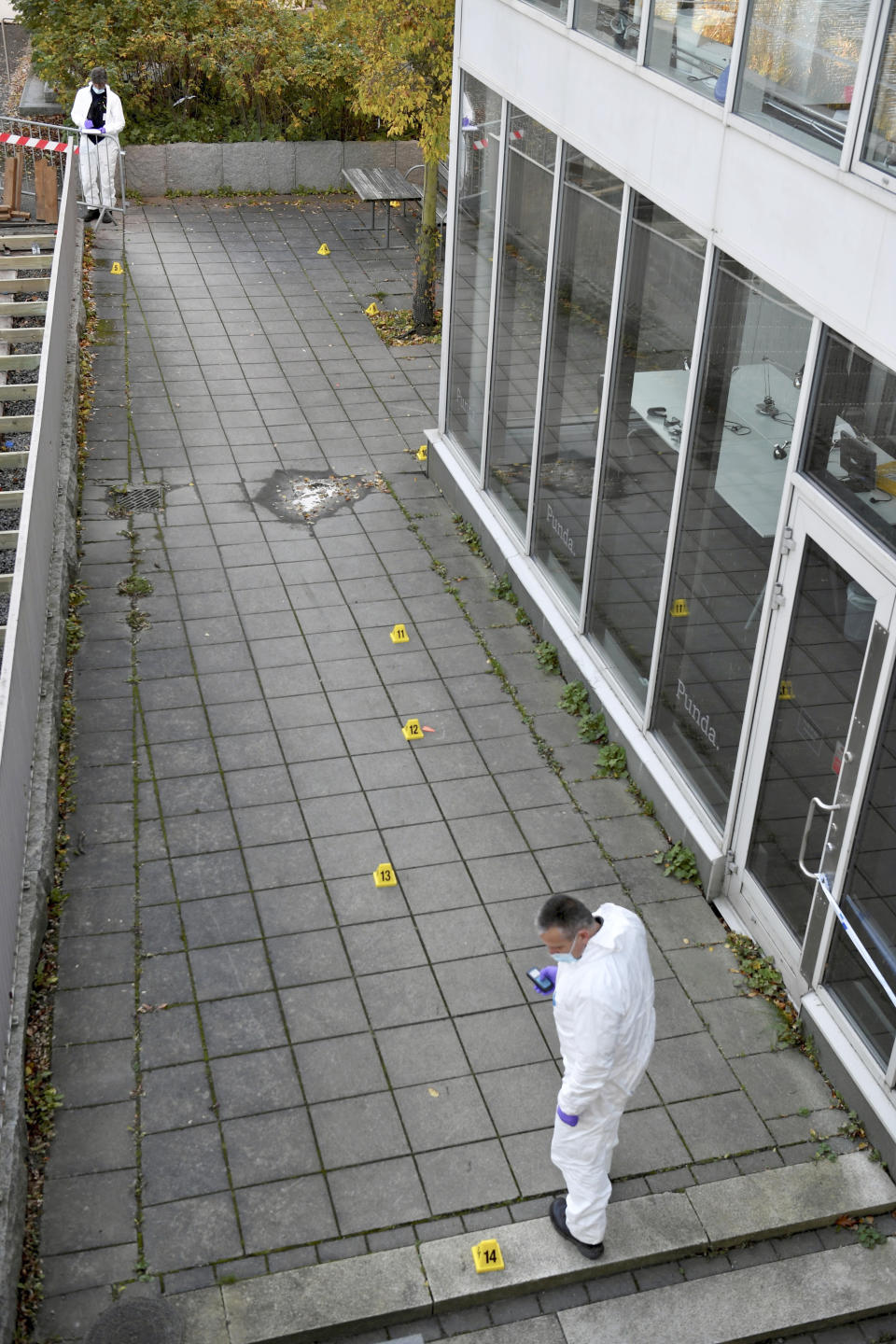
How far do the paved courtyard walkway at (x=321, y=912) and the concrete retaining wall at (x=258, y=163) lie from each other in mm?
7541

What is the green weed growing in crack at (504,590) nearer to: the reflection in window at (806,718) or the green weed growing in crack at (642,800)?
the green weed growing in crack at (642,800)

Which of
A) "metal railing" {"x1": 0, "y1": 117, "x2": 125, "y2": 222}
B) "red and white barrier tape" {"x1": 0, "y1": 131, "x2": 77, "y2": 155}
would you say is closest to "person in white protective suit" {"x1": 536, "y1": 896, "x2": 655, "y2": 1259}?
"metal railing" {"x1": 0, "y1": 117, "x2": 125, "y2": 222}

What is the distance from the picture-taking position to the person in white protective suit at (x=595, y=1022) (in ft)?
15.6

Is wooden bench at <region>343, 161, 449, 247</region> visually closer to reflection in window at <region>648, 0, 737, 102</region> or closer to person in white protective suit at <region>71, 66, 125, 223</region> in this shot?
person in white protective suit at <region>71, 66, 125, 223</region>

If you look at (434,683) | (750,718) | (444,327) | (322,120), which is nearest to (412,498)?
(444,327)

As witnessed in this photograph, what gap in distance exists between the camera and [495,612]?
9.65 meters

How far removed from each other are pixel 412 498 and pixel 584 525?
2878 mm

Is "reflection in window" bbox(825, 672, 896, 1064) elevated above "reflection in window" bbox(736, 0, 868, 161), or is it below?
below

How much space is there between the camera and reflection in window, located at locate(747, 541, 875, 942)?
18.8 ft

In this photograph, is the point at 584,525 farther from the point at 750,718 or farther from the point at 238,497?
the point at 238,497

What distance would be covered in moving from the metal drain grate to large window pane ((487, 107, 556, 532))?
2.74 metres

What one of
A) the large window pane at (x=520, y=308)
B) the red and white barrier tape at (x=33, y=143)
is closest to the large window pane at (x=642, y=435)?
the large window pane at (x=520, y=308)

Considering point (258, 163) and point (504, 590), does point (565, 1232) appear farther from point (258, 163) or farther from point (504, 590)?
point (258, 163)

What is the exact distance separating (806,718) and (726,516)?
1198mm
